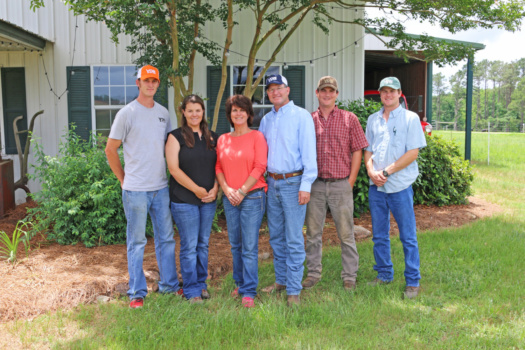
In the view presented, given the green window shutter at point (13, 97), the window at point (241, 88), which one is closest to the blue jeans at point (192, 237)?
the window at point (241, 88)

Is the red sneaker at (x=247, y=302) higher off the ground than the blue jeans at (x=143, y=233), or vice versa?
the blue jeans at (x=143, y=233)

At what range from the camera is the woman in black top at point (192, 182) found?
3871 mm

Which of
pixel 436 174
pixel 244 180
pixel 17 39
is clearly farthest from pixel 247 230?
pixel 17 39

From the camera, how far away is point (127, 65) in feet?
26.9

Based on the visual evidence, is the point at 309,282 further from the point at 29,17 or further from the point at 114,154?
the point at 29,17

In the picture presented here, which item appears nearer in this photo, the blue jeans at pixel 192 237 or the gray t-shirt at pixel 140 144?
the gray t-shirt at pixel 140 144

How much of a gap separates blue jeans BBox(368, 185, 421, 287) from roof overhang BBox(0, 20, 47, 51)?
5.64 m

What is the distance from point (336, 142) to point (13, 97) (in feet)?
21.8

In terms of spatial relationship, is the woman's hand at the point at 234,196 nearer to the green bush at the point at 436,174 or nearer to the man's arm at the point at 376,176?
the man's arm at the point at 376,176

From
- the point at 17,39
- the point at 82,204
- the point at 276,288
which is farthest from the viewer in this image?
the point at 17,39

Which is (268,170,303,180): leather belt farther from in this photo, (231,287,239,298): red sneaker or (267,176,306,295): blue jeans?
(231,287,239,298): red sneaker

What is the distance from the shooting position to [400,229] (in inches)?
168

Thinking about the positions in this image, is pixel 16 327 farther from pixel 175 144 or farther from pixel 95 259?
pixel 175 144

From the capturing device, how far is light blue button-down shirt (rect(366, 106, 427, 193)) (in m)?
4.22
